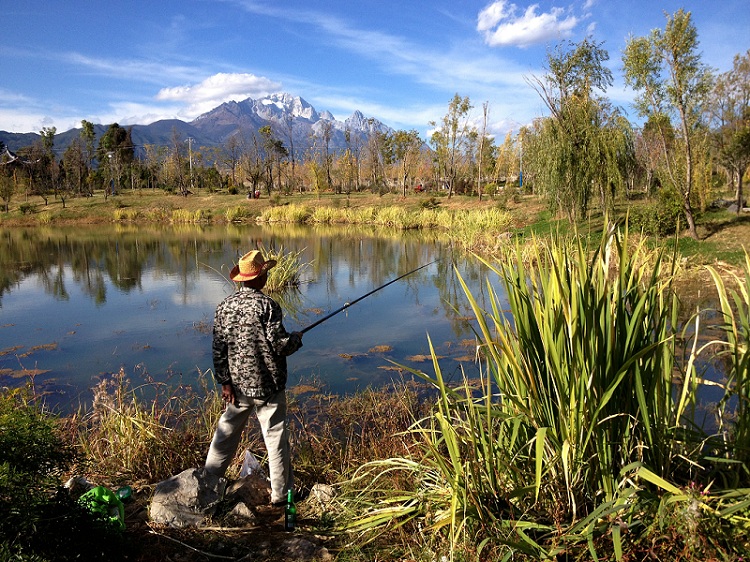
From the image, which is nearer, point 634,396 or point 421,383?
point 634,396

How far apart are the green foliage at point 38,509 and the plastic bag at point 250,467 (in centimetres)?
115

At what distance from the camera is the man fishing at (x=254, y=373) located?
304cm

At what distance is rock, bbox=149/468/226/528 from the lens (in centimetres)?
273

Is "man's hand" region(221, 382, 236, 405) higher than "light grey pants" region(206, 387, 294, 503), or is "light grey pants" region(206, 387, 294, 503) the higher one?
"man's hand" region(221, 382, 236, 405)

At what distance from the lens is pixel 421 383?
6.01 meters

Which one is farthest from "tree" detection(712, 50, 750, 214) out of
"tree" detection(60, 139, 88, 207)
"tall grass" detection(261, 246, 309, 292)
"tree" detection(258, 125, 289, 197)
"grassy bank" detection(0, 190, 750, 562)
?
"tree" detection(60, 139, 88, 207)

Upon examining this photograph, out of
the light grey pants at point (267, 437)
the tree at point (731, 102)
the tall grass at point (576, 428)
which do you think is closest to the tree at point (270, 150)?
the tree at point (731, 102)

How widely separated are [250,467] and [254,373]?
750 millimetres

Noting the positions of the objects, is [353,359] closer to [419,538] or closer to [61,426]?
[61,426]

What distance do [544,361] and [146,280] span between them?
1272cm

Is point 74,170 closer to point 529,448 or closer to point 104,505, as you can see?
point 104,505

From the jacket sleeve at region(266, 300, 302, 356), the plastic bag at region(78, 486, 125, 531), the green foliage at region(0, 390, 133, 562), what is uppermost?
the jacket sleeve at region(266, 300, 302, 356)

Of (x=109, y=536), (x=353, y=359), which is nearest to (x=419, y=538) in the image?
(x=109, y=536)

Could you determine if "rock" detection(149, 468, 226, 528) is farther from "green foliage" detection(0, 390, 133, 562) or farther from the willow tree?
the willow tree
